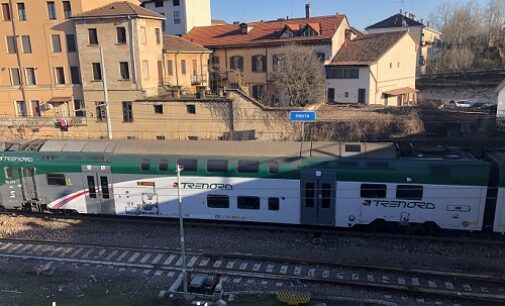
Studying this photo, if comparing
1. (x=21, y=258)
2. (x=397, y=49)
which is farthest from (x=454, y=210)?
(x=397, y=49)

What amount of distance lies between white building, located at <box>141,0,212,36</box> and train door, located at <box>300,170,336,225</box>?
4928 cm

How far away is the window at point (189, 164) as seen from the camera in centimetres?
1939

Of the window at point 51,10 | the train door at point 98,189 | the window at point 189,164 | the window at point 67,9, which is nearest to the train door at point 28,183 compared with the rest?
the train door at point 98,189

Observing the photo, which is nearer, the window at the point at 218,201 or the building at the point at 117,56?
the window at the point at 218,201

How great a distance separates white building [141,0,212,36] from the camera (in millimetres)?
62344

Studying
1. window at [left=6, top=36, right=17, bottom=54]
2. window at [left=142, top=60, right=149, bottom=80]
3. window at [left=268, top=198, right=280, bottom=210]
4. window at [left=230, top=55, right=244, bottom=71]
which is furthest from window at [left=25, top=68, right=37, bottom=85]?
window at [left=268, top=198, right=280, bottom=210]

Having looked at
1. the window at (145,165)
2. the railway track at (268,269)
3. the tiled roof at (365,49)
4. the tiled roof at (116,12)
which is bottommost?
the railway track at (268,269)

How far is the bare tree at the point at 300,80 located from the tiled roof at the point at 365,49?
19.2 ft

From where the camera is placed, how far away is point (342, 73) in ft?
161

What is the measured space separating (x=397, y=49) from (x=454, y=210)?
127 ft

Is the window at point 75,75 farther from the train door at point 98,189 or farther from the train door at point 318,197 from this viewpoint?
the train door at point 318,197

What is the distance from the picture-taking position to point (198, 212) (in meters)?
19.9

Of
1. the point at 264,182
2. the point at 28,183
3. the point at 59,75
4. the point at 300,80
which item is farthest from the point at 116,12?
the point at 264,182

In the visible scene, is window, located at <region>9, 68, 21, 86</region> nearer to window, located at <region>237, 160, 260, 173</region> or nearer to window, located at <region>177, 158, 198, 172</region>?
window, located at <region>177, 158, 198, 172</region>
